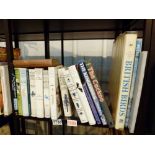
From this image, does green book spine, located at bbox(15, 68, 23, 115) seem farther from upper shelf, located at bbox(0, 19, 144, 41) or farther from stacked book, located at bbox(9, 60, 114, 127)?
upper shelf, located at bbox(0, 19, 144, 41)

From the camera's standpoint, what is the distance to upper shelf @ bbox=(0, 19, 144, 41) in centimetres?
104

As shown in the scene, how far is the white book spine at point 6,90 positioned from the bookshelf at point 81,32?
0.13 feet

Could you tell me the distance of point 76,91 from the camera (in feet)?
2.13

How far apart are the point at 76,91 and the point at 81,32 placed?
0.82m

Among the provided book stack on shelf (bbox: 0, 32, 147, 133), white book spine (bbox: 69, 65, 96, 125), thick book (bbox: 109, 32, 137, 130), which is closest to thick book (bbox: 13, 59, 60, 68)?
book stack on shelf (bbox: 0, 32, 147, 133)

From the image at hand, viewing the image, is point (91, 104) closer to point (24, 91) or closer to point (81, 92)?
point (81, 92)

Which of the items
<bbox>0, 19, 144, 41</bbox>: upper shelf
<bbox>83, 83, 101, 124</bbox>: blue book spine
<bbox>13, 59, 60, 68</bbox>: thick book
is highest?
<bbox>0, 19, 144, 41</bbox>: upper shelf

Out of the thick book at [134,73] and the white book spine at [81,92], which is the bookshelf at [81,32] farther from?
the white book spine at [81,92]

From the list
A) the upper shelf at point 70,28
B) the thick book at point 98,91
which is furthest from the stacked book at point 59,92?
the upper shelf at point 70,28

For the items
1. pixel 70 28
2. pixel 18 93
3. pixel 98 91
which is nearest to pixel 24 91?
pixel 18 93

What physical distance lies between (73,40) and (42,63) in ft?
2.79

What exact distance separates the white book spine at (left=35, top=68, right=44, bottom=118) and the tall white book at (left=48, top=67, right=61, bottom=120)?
Result: 0.17 ft
